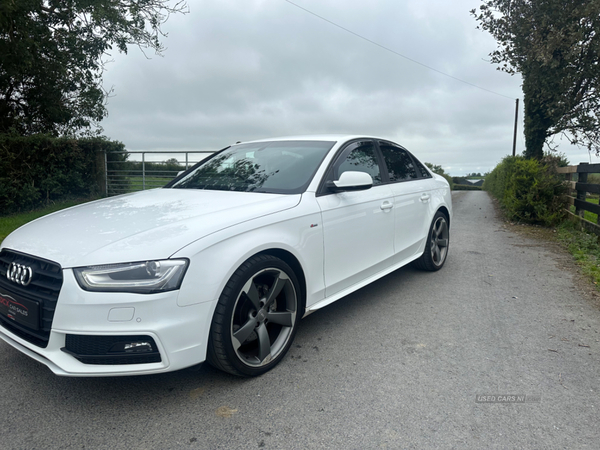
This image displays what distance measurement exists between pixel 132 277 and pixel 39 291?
22.8 inches

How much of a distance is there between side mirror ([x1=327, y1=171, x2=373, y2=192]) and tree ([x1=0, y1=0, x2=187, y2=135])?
9961 mm

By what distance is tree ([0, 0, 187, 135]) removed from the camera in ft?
37.3

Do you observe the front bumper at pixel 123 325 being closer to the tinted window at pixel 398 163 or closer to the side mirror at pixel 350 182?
the side mirror at pixel 350 182

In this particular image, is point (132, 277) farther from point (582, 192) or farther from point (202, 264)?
point (582, 192)

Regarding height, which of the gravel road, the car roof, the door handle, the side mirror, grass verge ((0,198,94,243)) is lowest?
the gravel road

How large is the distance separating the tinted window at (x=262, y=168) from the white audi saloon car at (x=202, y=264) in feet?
0.06

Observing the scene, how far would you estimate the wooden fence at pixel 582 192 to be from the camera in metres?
7.73

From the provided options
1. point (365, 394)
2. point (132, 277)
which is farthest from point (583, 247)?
point (132, 277)

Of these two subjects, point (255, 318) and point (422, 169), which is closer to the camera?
point (255, 318)

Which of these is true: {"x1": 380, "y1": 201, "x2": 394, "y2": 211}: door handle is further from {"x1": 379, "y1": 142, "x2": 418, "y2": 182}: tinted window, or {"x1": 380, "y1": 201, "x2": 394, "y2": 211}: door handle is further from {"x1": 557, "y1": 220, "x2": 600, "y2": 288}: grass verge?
{"x1": 557, "y1": 220, "x2": 600, "y2": 288}: grass verge

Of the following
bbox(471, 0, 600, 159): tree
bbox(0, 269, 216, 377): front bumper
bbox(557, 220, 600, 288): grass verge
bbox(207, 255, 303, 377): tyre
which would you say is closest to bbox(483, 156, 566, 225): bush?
bbox(557, 220, 600, 288): grass verge

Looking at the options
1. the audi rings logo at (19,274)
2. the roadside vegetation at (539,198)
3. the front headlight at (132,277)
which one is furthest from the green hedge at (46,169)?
the roadside vegetation at (539,198)

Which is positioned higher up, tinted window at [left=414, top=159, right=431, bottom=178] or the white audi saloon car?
tinted window at [left=414, top=159, right=431, bottom=178]

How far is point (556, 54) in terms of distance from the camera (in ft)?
44.4
